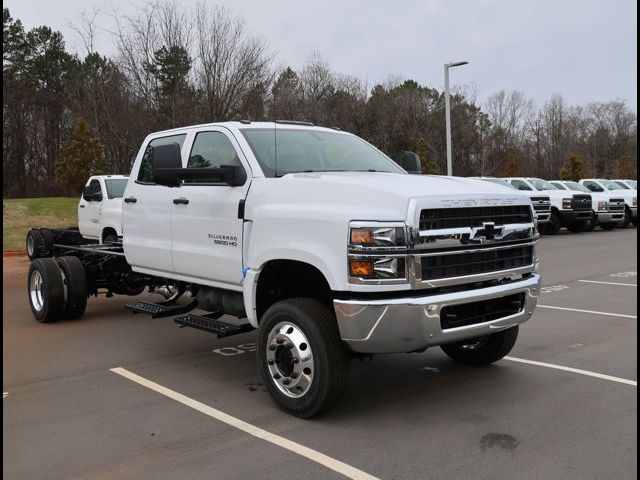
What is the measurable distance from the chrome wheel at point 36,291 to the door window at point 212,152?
3.55 m

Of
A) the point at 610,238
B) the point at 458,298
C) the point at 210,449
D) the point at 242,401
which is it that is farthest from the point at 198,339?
the point at 610,238

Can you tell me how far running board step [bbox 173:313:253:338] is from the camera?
17.0 ft

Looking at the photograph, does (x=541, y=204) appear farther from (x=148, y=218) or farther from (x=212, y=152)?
(x=212, y=152)

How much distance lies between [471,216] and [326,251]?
1094mm

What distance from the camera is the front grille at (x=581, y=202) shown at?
75.0 ft

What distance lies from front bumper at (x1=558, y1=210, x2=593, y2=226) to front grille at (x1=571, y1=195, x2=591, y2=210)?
0.50 feet

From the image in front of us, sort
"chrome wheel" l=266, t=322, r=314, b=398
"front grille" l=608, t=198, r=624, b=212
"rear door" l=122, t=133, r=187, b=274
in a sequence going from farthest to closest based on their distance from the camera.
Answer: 1. "front grille" l=608, t=198, r=624, b=212
2. "rear door" l=122, t=133, r=187, b=274
3. "chrome wheel" l=266, t=322, r=314, b=398

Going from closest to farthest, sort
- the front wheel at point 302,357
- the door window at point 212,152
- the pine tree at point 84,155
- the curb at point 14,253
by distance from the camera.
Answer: the front wheel at point 302,357 < the door window at point 212,152 < the curb at point 14,253 < the pine tree at point 84,155

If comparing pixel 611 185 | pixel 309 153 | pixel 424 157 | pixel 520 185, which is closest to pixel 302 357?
pixel 309 153

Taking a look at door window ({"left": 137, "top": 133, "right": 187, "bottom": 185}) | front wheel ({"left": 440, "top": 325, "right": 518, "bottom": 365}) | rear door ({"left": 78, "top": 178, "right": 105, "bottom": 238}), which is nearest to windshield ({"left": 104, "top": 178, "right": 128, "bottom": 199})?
rear door ({"left": 78, "top": 178, "right": 105, "bottom": 238})

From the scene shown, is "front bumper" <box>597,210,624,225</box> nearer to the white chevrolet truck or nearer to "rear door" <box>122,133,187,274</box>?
the white chevrolet truck

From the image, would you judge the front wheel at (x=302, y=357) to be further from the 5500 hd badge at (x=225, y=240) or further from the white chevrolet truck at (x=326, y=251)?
the 5500 hd badge at (x=225, y=240)

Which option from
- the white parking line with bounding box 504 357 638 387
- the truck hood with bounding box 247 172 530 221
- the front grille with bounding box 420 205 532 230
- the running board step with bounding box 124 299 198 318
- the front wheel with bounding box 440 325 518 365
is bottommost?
the white parking line with bounding box 504 357 638 387

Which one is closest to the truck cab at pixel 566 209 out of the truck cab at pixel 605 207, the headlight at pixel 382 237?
the truck cab at pixel 605 207
